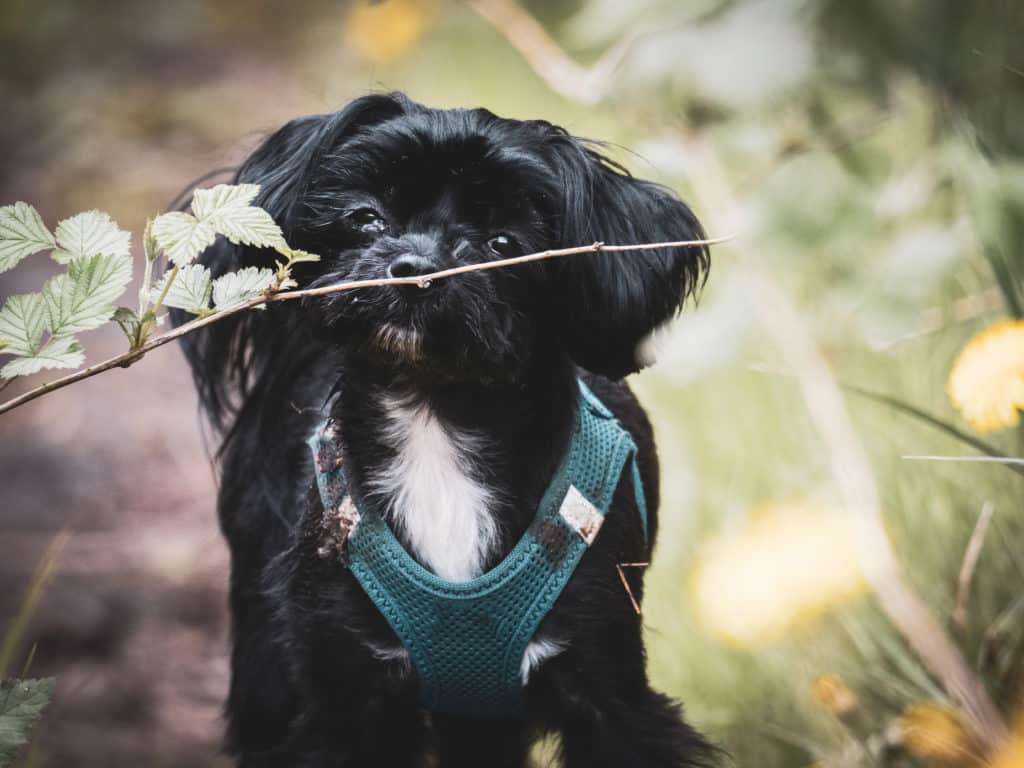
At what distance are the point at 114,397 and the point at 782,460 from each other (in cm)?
326

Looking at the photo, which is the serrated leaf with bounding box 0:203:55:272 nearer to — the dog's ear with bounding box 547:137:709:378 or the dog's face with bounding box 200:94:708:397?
the dog's face with bounding box 200:94:708:397

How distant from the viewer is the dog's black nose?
1.86m

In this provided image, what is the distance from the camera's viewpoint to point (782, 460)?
3648mm

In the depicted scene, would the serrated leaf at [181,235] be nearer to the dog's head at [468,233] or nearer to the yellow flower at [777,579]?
the dog's head at [468,233]

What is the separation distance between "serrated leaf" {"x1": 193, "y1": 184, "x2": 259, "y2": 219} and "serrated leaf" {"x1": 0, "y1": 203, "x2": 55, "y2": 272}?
21 cm

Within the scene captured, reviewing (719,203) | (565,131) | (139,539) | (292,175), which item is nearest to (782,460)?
(719,203)

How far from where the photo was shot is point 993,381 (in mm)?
1999

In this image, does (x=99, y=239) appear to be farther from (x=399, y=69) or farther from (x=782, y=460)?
(x=399, y=69)

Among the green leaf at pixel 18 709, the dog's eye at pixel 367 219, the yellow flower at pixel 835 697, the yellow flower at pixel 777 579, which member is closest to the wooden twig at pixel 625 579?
the yellow flower at pixel 777 579

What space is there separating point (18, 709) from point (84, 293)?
0.59 metres

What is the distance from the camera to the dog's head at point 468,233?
1969mm

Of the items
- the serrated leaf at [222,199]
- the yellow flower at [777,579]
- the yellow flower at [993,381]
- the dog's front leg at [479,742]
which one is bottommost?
the dog's front leg at [479,742]

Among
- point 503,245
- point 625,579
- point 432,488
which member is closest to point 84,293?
point 503,245

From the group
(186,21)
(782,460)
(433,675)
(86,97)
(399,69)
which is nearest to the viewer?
(433,675)
